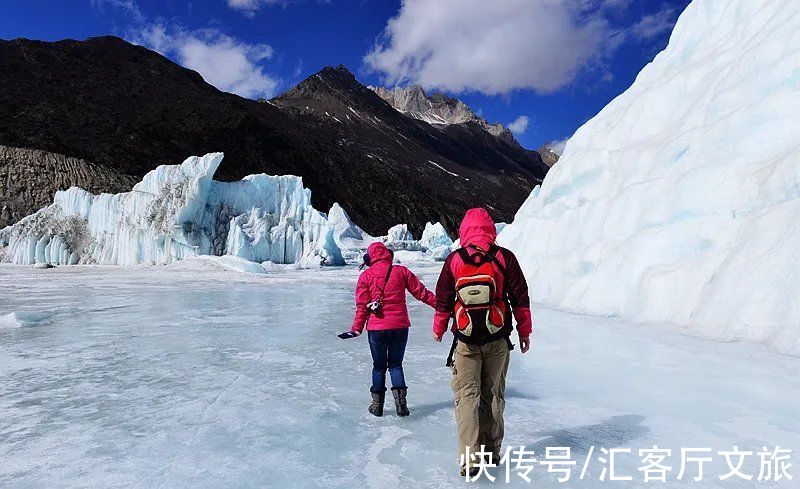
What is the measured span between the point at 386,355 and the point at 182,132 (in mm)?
108559

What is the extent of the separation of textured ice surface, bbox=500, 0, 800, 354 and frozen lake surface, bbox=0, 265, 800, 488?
0.79 m

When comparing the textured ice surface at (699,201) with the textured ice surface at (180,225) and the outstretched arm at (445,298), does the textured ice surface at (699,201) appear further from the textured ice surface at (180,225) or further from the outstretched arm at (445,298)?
the textured ice surface at (180,225)

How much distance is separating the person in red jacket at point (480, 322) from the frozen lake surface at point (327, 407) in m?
0.30

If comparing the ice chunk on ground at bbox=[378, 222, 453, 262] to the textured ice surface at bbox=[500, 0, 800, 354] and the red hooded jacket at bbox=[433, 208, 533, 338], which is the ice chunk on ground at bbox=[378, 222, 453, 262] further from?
the red hooded jacket at bbox=[433, 208, 533, 338]

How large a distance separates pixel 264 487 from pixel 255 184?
120 ft

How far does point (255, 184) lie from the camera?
37469mm

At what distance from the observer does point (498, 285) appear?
294 cm

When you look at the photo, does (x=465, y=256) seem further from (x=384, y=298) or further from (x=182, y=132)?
(x=182, y=132)

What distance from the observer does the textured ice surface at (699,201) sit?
7.04 m

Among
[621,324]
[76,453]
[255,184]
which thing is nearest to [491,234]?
[76,453]

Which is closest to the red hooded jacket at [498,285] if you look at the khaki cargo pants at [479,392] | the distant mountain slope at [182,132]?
the khaki cargo pants at [479,392]

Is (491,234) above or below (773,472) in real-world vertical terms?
above

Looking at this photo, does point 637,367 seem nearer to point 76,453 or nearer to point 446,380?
point 446,380

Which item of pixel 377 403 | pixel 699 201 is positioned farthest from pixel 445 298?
pixel 699 201
